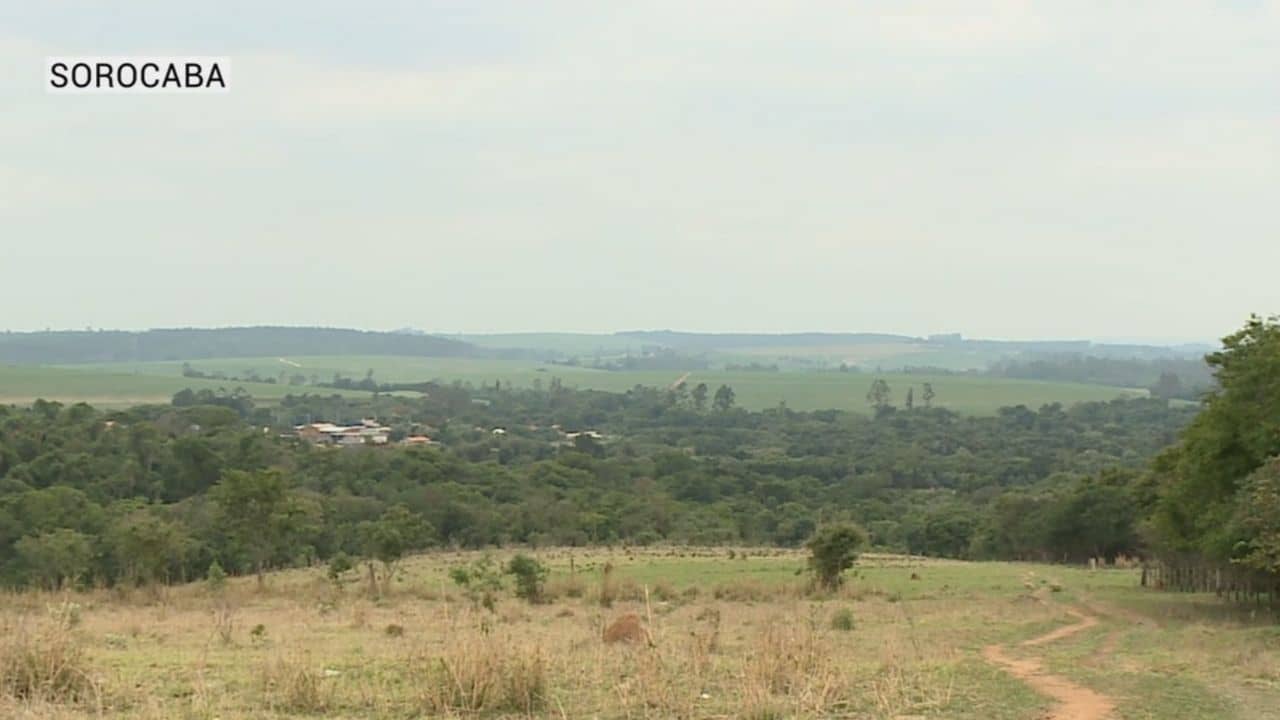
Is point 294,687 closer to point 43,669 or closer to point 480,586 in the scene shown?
point 43,669

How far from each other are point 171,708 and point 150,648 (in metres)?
5.75

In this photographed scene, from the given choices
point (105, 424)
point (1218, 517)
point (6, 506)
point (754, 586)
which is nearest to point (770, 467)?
point (105, 424)

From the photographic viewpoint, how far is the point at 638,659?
1103 centimetres

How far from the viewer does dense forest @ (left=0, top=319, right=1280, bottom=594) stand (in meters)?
24.6

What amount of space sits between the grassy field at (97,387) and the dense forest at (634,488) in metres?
16.1

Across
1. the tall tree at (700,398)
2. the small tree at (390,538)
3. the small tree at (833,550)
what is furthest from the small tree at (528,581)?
the tall tree at (700,398)

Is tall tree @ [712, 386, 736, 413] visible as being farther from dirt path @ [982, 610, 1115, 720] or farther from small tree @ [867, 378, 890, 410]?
dirt path @ [982, 610, 1115, 720]

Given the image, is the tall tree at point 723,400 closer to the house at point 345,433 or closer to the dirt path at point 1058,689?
the house at point 345,433

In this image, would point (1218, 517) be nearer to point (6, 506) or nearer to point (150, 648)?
point (150, 648)

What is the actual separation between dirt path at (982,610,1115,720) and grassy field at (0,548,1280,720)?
6 cm

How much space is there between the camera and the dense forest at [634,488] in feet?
80.7

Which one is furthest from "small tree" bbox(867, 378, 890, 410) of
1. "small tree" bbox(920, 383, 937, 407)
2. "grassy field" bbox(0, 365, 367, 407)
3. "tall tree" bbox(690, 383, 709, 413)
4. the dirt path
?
the dirt path

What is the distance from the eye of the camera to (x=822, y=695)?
969 centimetres

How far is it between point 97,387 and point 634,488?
109 meters
